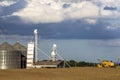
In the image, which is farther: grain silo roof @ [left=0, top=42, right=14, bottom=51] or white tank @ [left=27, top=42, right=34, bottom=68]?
grain silo roof @ [left=0, top=42, right=14, bottom=51]

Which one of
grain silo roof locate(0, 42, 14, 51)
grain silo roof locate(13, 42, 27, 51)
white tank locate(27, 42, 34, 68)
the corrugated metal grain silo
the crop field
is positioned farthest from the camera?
grain silo roof locate(13, 42, 27, 51)

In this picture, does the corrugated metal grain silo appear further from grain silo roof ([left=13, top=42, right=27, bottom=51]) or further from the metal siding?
grain silo roof ([left=13, top=42, right=27, bottom=51])

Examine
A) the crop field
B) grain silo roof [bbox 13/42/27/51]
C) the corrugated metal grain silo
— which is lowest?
the crop field

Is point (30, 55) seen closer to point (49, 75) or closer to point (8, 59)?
point (8, 59)

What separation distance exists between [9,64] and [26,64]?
15410 millimetres

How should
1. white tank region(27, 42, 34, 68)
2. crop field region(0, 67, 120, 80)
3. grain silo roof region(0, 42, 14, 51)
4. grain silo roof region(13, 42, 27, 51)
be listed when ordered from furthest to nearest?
grain silo roof region(13, 42, 27, 51) < grain silo roof region(0, 42, 14, 51) < white tank region(27, 42, 34, 68) < crop field region(0, 67, 120, 80)

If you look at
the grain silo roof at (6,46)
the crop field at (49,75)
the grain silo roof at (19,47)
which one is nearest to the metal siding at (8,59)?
the grain silo roof at (6,46)

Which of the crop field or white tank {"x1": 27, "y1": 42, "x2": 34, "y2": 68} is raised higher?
white tank {"x1": 27, "y1": 42, "x2": 34, "y2": 68}

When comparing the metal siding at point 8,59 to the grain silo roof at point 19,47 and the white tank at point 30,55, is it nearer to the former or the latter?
the white tank at point 30,55

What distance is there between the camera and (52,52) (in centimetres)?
14812

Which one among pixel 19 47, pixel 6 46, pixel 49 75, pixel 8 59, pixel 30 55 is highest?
pixel 6 46

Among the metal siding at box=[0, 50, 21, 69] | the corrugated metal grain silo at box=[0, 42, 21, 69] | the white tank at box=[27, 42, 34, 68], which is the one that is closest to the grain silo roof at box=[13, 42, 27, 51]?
the white tank at box=[27, 42, 34, 68]

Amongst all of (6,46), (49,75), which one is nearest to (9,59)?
(6,46)

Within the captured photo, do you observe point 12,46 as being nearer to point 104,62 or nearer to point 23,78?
point 104,62
